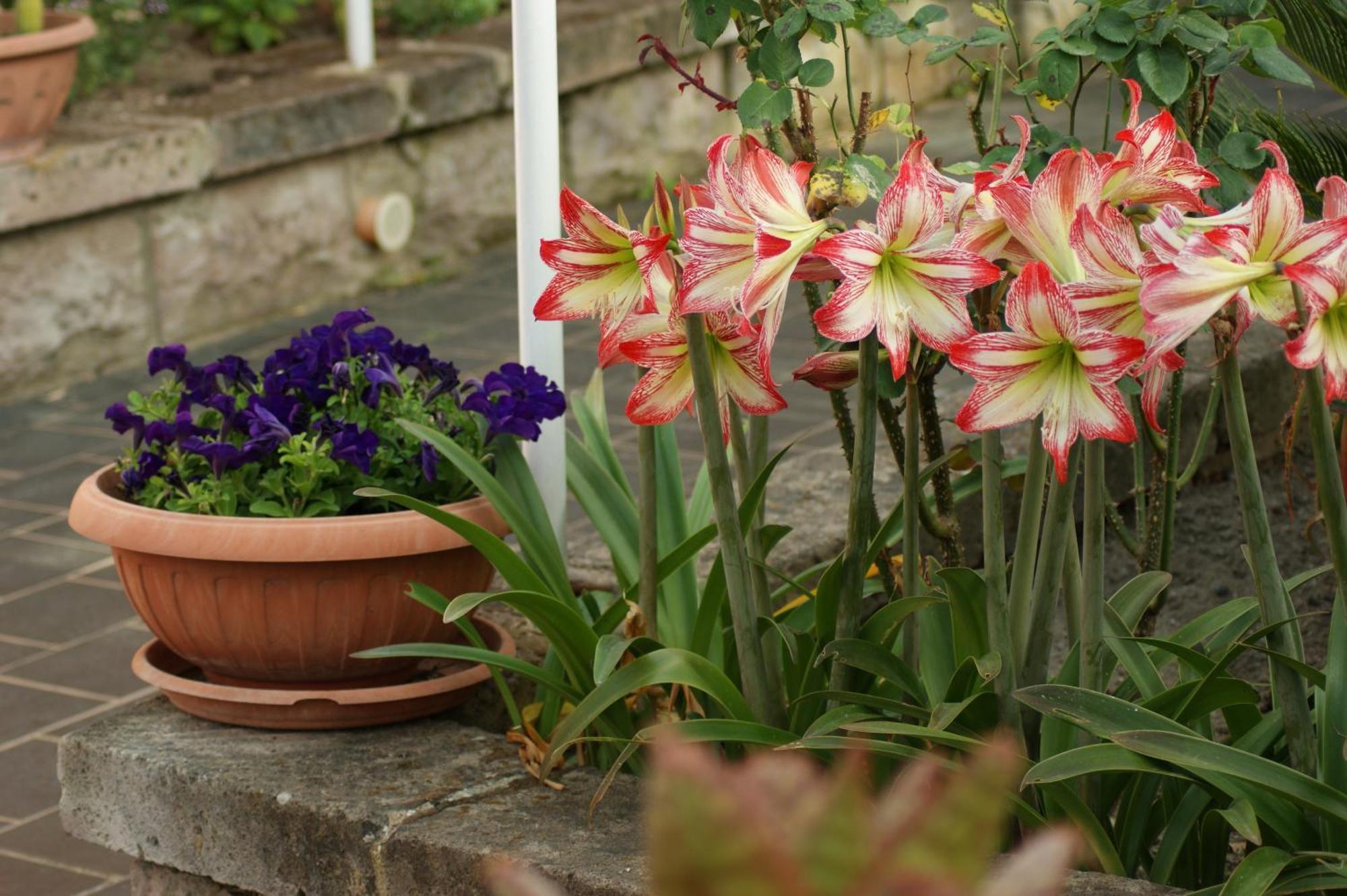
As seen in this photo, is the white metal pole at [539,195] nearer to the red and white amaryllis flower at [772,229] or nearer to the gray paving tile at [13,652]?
the red and white amaryllis flower at [772,229]

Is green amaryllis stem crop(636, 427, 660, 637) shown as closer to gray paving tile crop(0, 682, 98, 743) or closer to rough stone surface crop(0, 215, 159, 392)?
gray paving tile crop(0, 682, 98, 743)

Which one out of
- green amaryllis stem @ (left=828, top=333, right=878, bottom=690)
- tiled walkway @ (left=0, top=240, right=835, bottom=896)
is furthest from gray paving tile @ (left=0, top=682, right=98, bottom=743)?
green amaryllis stem @ (left=828, top=333, right=878, bottom=690)

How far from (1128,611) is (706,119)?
20.7 ft

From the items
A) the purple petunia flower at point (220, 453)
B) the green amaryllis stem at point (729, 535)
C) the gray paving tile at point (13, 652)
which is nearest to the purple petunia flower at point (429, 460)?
the purple petunia flower at point (220, 453)

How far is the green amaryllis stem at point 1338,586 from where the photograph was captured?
161 cm

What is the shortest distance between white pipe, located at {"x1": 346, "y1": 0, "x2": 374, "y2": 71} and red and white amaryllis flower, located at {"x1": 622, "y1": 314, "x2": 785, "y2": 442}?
4944 mm

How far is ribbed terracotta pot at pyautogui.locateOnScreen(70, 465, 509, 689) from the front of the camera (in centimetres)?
224

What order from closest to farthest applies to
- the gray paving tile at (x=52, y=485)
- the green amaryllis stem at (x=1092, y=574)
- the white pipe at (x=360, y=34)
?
the green amaryllis stem at (x=1092, y=574)
the gray paving tile at (x=52, y=485)
the white pipe at (x=360, y=34)

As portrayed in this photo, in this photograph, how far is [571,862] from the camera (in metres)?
1.88

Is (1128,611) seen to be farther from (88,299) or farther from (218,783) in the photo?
(88,299)

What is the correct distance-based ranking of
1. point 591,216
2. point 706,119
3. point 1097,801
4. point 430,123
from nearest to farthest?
point 591,216 → point 1097,801 → point 430,123 → point 706,119

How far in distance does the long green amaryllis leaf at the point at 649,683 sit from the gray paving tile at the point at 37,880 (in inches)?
43.1

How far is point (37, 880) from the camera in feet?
9.10

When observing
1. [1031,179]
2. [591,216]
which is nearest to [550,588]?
[591,216]
